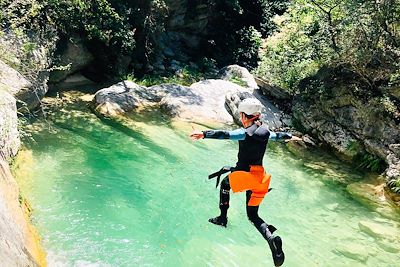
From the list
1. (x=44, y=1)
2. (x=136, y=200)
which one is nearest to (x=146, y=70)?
(x=44, y=1)

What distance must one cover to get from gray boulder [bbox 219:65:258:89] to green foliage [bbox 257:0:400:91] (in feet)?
5.24

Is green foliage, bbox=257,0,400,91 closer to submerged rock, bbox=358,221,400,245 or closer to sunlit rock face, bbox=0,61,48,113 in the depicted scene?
submerged rock, bbox=358,221,400,245

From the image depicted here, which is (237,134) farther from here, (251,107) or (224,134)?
(251,107)

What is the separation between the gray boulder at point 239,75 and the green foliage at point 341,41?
5.24 ft

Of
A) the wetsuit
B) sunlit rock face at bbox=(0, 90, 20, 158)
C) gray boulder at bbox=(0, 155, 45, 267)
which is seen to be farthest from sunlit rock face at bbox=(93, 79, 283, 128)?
the wetsuit

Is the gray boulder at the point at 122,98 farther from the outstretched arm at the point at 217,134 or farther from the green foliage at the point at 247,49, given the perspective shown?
the green foliage at the point at 247,49

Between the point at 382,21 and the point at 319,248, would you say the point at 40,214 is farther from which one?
the point at 382,21

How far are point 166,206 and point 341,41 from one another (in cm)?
779

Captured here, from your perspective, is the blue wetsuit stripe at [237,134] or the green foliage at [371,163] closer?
the blue wetsuit stripe at [237,134]

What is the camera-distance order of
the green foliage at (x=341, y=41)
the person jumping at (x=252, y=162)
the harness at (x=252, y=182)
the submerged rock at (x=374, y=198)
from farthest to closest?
1. the green foliage at (x=341, y=41)
2. the submerged rock at (x=374, y=198)
3. the harness at (x=252, y=182)
4. the person jumping at (x=252, y=162)

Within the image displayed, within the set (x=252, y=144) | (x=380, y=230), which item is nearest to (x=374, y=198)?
(x=380, y=230)

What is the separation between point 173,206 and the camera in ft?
26.9

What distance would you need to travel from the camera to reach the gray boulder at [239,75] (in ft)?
58.5

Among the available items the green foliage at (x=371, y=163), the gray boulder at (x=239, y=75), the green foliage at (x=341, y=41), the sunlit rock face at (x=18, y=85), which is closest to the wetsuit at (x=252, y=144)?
the sunlit rock face at (x=18, y=85)
